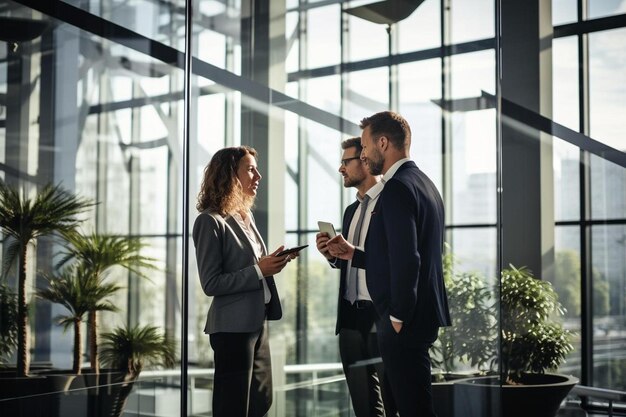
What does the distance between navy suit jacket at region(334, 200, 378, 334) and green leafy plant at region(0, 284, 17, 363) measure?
2137 millimetres

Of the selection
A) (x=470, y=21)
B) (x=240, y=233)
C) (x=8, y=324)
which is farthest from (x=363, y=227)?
(x=8, y=324)

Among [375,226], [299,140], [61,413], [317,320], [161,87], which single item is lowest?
[61,413]

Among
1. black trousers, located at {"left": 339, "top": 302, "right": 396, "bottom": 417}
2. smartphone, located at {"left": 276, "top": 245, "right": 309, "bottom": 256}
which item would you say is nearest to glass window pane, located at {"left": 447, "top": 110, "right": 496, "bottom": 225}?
black trousers, located at {"left": 339, "top": 302, "right": 396, "bottom": 417}

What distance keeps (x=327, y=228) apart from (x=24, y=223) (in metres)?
2.02

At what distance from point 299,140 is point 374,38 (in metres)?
0.89

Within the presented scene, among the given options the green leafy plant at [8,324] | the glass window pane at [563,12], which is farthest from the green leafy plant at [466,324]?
the green leafy plant at [8,324]

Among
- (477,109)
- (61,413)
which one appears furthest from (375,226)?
(61,413)

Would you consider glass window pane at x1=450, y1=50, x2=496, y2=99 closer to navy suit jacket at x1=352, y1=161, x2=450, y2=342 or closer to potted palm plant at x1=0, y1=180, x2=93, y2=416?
navy suit jacket at x1=352, y1=161, x2=450, y2=342

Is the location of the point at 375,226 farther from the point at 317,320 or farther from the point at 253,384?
the point at 253,384

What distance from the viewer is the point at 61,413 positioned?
5598mm

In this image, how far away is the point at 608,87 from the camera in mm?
5703

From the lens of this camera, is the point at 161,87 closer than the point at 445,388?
No

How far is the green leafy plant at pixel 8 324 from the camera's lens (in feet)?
18.0

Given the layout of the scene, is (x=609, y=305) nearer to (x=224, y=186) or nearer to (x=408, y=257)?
(x=408, y=257)
